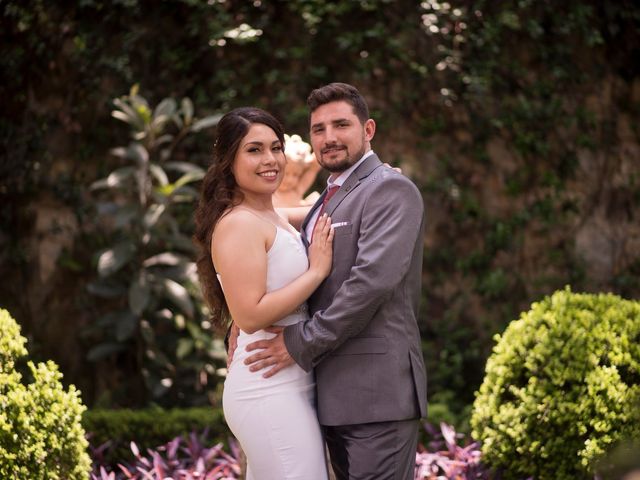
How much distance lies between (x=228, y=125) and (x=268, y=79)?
3.48 m

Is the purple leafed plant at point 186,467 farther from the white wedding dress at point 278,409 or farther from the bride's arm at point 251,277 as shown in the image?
the bride's arm at point 251,277

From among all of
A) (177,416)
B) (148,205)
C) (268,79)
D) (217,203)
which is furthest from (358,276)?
(268,79)

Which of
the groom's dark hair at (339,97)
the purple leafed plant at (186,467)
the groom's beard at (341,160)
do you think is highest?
the groom's dark hair at (339,97)

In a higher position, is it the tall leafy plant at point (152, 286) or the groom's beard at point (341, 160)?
the groom's beard at point (341, 160)

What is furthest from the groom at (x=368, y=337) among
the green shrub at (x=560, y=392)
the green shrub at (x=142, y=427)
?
the green shrub at (x=142, y=427)

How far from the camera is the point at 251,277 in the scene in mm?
2354

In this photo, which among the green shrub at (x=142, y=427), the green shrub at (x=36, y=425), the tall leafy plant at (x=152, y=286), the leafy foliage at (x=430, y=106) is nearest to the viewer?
the green shrub at (x=36, y=425)

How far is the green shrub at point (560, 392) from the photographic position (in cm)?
302

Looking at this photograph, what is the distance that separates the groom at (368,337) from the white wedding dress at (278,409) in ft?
0.15

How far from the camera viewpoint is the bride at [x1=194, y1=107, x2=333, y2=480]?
2.35 meters

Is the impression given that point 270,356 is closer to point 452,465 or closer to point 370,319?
point 370,319

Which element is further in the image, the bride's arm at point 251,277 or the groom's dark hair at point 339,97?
the groom's dark hair at point 339,97

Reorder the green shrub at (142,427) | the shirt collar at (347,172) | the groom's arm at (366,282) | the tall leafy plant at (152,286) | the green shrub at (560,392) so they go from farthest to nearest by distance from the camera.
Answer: the tall leafy plant at (152,286) → the green shrub at (142,427) → the green shrub at (560,392) → the shirt collar at (347,172) → the groom's arm at (366,282)

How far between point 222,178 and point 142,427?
7.26 feet
